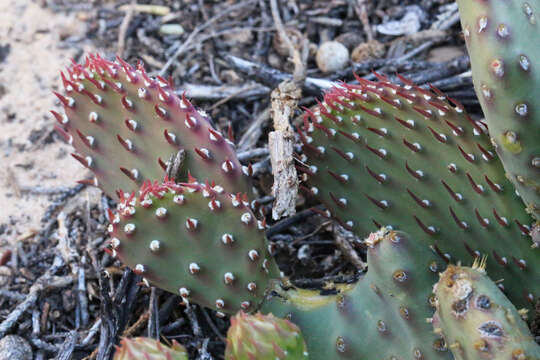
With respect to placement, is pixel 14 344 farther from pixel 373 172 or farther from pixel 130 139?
pixel 373 172

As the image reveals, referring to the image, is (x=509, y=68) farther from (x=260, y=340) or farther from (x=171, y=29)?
(x=171, y=29)

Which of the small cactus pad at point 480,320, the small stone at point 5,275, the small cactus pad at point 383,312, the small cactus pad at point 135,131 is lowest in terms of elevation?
the small stone at point 5,275

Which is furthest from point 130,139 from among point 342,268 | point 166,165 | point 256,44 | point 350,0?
point 350,0

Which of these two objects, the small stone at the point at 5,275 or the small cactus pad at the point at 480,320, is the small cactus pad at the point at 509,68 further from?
the small stone at the point at 5,275

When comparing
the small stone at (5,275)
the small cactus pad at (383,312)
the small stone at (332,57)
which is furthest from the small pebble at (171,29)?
the small cactus pad at (383,312)

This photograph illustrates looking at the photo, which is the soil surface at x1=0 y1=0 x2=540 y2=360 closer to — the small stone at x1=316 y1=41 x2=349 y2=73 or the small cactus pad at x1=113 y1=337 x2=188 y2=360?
the small stone at x1=316 y1=41 x2=349 y2=73

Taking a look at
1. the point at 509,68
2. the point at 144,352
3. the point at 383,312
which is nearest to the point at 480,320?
the point at 383,312

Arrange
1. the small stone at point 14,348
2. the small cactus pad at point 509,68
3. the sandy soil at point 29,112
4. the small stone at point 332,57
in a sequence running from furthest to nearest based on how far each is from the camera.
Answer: the small stone at point 332,57 → the sandy soil at point 29,112 → the small stone at point 14,348 → the small cactus pad at point 509,68
